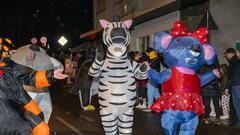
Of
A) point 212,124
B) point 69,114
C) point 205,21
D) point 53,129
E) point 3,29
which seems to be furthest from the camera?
point 3,29

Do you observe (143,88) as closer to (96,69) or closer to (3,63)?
(96,69)

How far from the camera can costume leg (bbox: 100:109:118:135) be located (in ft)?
22.5

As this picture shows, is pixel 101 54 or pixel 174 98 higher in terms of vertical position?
pixel 101 54

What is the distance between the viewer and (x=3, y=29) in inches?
2255

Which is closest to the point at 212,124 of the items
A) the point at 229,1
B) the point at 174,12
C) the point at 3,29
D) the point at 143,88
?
the point at 143,88

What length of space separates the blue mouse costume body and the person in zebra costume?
390 mm

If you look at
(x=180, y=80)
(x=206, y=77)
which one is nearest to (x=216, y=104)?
(x=206, y=77)

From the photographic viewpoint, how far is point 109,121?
689 cm

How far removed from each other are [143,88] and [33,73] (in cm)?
928

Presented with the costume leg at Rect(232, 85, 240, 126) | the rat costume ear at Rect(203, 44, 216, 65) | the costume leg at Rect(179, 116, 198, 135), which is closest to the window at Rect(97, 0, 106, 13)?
the costume leg at Rect(232, 85, 240, 126)

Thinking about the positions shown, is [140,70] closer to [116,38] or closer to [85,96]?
[116,38]

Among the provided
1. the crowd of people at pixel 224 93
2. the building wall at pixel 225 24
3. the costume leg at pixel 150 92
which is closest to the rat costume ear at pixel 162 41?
the crowd of people at pixel 224 93

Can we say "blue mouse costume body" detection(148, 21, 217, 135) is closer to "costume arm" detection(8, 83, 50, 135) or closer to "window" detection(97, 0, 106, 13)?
"costume arm" detection(8, 83, 50, 135)

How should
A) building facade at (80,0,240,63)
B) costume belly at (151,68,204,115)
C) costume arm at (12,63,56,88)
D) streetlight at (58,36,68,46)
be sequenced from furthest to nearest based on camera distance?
streetlight at (58,36,68,46), building facade at (80,0,240,63), costume belly at (151,68,204,115), costume arm at (12,63,56,88)
